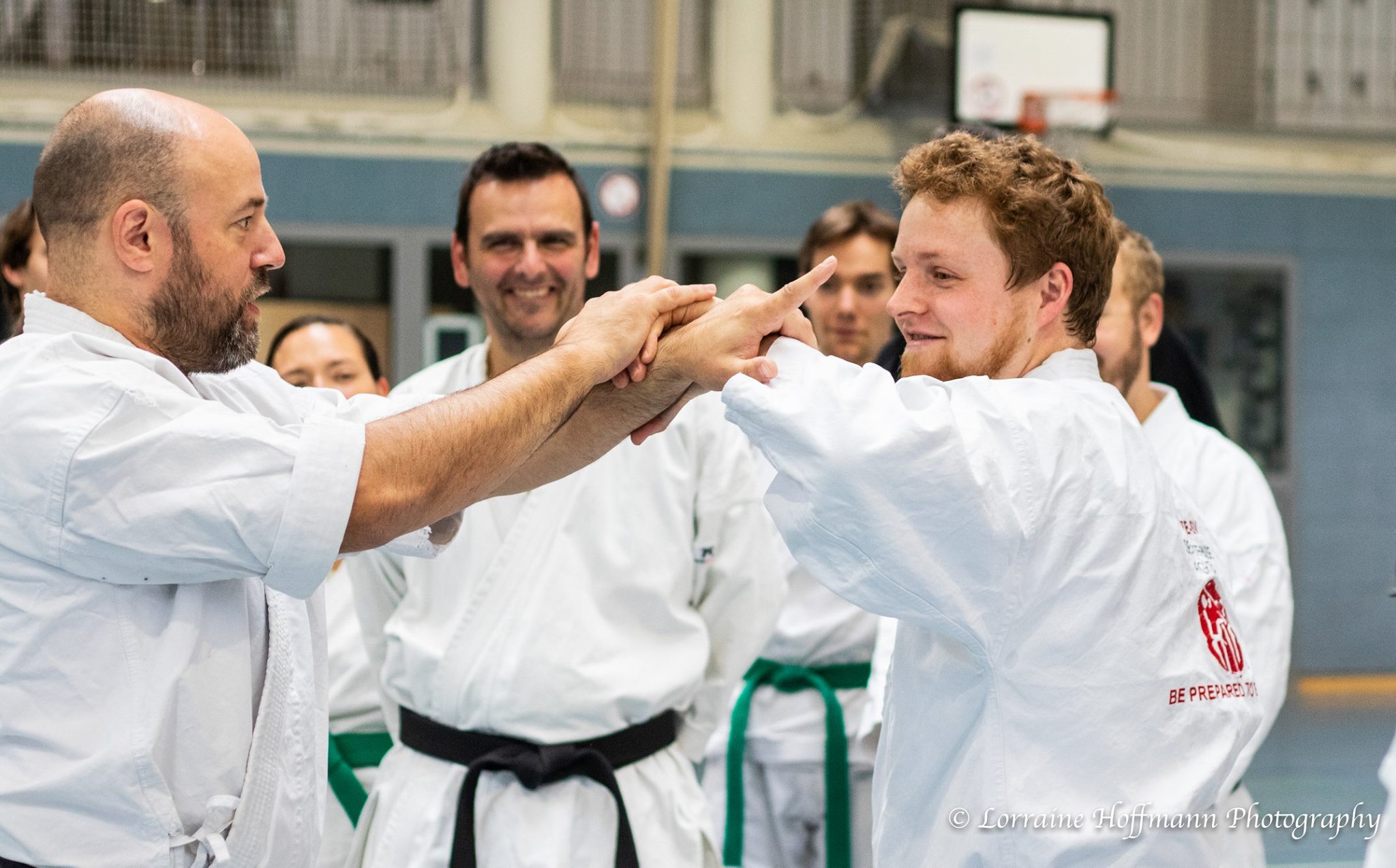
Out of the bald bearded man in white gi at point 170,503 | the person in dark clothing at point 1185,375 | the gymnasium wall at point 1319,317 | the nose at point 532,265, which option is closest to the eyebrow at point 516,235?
the nose at point 532,265

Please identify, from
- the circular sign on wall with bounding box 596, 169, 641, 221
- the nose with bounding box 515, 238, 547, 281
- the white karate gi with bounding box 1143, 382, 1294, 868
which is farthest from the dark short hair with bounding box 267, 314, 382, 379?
the circular sign on wall with bounding box 596, 169, 641, 221

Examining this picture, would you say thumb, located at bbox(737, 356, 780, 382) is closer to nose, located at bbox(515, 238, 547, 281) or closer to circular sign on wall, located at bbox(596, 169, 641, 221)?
nose, located at bbox(515, 238, 547, 281)

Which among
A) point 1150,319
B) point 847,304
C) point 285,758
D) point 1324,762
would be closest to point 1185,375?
point 1150,319

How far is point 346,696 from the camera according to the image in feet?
9.66

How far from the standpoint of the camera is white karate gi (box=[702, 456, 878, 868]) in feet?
10.4

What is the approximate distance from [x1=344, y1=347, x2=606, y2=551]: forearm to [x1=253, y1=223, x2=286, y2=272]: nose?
30 centimetres

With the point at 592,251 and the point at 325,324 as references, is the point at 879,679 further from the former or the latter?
the point at 325,324

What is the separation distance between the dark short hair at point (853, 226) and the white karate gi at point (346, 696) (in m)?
1.61

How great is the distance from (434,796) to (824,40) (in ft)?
22.6

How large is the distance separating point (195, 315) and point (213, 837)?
2.15 ft

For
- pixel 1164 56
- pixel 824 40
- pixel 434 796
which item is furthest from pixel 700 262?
pixel 434 796

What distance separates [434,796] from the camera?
2311 millimetres

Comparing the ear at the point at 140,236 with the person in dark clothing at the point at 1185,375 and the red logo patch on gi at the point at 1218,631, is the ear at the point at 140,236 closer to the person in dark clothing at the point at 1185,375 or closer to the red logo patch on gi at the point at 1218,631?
the red logo patch on gi at the point at 1218,631

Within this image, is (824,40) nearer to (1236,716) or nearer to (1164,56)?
(1164,56)
